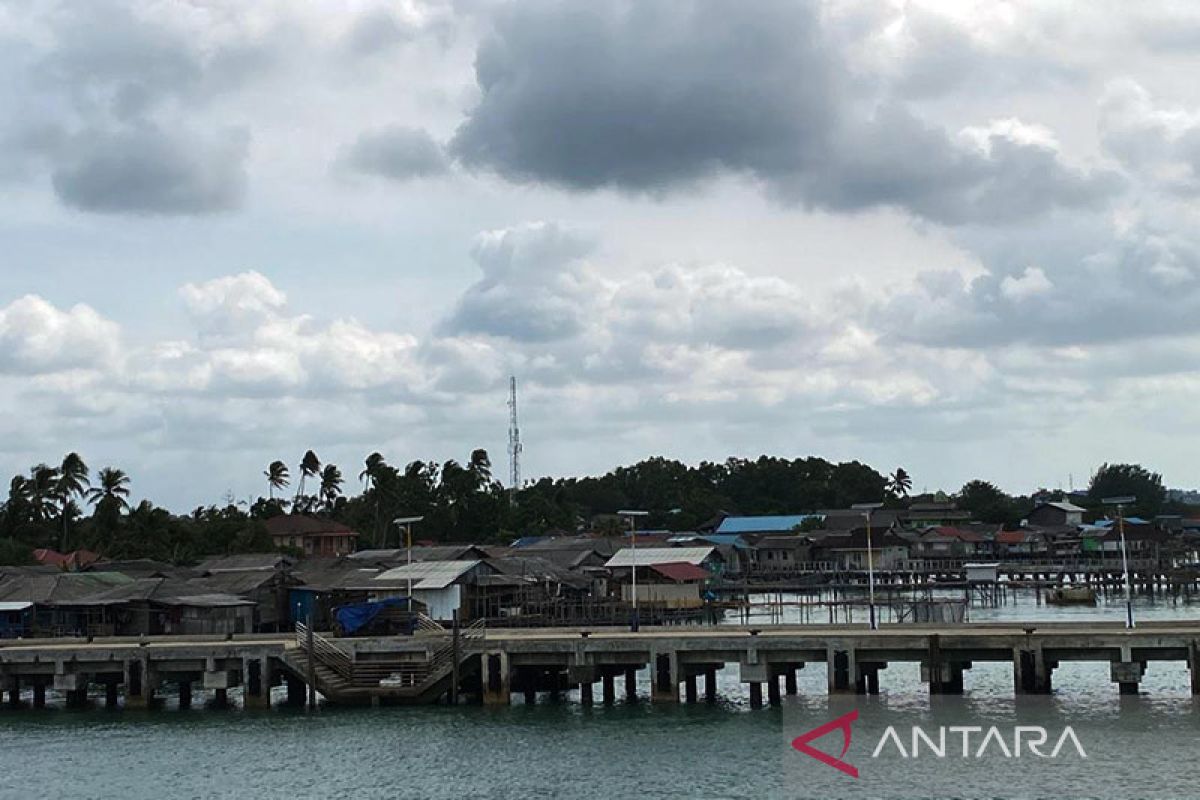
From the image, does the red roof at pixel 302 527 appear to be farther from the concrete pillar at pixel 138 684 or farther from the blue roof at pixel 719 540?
the concrete pillar at pixel 138 684

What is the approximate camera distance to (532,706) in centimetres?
5944

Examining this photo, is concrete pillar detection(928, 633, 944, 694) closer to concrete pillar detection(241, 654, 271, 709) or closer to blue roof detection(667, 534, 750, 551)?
concrete pillar detection(241, 654, 271, 709)

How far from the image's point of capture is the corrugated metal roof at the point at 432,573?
262 ft

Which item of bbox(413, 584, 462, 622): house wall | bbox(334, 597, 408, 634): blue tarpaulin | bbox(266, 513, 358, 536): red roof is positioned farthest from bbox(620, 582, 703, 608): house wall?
bbox(266, 513, 358, 536): red roof

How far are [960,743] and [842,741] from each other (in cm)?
413

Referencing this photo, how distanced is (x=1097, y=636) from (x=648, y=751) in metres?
18.8

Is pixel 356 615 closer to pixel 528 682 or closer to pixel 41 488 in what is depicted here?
pixel 528 682

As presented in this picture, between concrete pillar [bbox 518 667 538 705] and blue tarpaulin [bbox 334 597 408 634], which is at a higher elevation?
blue tarpaulin [bbox 334 597 408 634]

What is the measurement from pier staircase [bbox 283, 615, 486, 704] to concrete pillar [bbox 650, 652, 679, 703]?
318 inches

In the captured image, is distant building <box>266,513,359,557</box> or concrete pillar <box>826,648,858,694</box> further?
distant building <box>266,513,359,557</box>

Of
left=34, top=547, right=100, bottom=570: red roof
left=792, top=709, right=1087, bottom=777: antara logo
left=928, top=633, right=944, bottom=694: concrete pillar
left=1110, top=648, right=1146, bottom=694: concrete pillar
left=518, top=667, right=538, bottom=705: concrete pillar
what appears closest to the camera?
left=792, top=709, right=1087, bottom=777: antara logo

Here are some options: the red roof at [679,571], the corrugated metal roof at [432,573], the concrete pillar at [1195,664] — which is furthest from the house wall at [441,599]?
the concrete pillar at [1195,664]

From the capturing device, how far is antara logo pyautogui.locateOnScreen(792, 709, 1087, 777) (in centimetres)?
4556

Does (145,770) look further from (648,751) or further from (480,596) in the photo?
(480,596)
